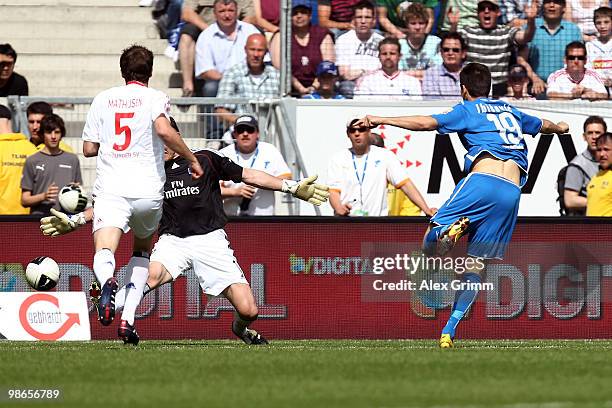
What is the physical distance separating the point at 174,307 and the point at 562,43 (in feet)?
19.4

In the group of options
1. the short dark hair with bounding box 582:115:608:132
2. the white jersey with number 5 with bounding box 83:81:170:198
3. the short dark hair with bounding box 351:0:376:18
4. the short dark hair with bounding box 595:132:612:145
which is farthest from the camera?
the short dark hair with bounding box 351:0:376:18

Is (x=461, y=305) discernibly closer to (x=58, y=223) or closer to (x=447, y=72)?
(x=58, y=223)

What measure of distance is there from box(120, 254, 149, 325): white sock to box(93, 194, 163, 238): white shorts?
48 centimetres

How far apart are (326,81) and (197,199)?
15.3ft

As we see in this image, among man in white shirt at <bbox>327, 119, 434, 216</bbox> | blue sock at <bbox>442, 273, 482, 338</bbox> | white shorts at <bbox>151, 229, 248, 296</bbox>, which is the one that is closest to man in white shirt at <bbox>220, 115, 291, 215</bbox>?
man in white shirt at <bbox>327, 119, 434, 216</bbox>

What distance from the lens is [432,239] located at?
37.5ft

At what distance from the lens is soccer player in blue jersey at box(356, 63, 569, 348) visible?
11.1 meters

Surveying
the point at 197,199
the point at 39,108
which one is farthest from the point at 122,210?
the point at 39,108

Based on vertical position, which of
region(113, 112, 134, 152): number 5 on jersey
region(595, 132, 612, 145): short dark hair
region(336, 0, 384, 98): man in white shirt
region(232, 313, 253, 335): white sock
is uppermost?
region(336, 0, 384, 98): man in white shirt

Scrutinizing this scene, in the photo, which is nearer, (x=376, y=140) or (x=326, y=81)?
(x=376, y=140)

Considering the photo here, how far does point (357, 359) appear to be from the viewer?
951 centimetres

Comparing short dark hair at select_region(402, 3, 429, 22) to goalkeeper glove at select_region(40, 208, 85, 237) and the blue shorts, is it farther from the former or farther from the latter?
goalkeeper glove at select_region(40, 208, 85, 237)

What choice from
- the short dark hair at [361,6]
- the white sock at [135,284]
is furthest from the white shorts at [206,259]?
the short dark hair at [361,6]

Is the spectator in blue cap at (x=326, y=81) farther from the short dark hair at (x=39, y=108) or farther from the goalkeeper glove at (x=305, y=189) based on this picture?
the goalkeeper glove at (x=305, y=189)
